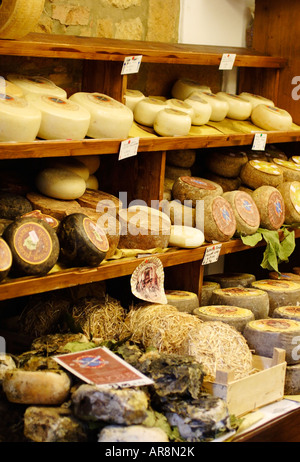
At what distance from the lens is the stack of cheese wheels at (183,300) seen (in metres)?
3.47

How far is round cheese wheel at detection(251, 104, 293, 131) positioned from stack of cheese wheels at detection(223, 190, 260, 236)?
55 cm

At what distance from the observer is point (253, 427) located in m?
2.69

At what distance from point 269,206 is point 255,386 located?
1486mm

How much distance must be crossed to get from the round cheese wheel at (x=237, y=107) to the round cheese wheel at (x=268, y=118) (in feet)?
0.19

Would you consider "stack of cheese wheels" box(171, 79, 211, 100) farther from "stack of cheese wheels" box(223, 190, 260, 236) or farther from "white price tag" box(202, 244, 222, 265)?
"white price tag" box(202, 244, 222, 265)

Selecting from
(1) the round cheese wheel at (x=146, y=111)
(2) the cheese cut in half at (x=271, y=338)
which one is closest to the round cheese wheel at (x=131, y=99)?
(1) the round cheese wheel at (x=146, y=111)

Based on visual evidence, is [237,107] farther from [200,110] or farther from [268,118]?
[200,110]

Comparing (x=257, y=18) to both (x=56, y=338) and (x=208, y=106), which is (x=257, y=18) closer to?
(x=208, y=106)

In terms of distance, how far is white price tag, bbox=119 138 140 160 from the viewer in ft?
10.6

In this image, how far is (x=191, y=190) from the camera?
3.83 metres

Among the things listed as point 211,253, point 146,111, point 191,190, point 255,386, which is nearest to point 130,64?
point 146,111

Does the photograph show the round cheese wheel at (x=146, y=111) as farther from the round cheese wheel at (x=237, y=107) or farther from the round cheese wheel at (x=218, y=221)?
the round cheese wheel at (x=237, y=107)

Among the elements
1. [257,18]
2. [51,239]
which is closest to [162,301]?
[51,239]
